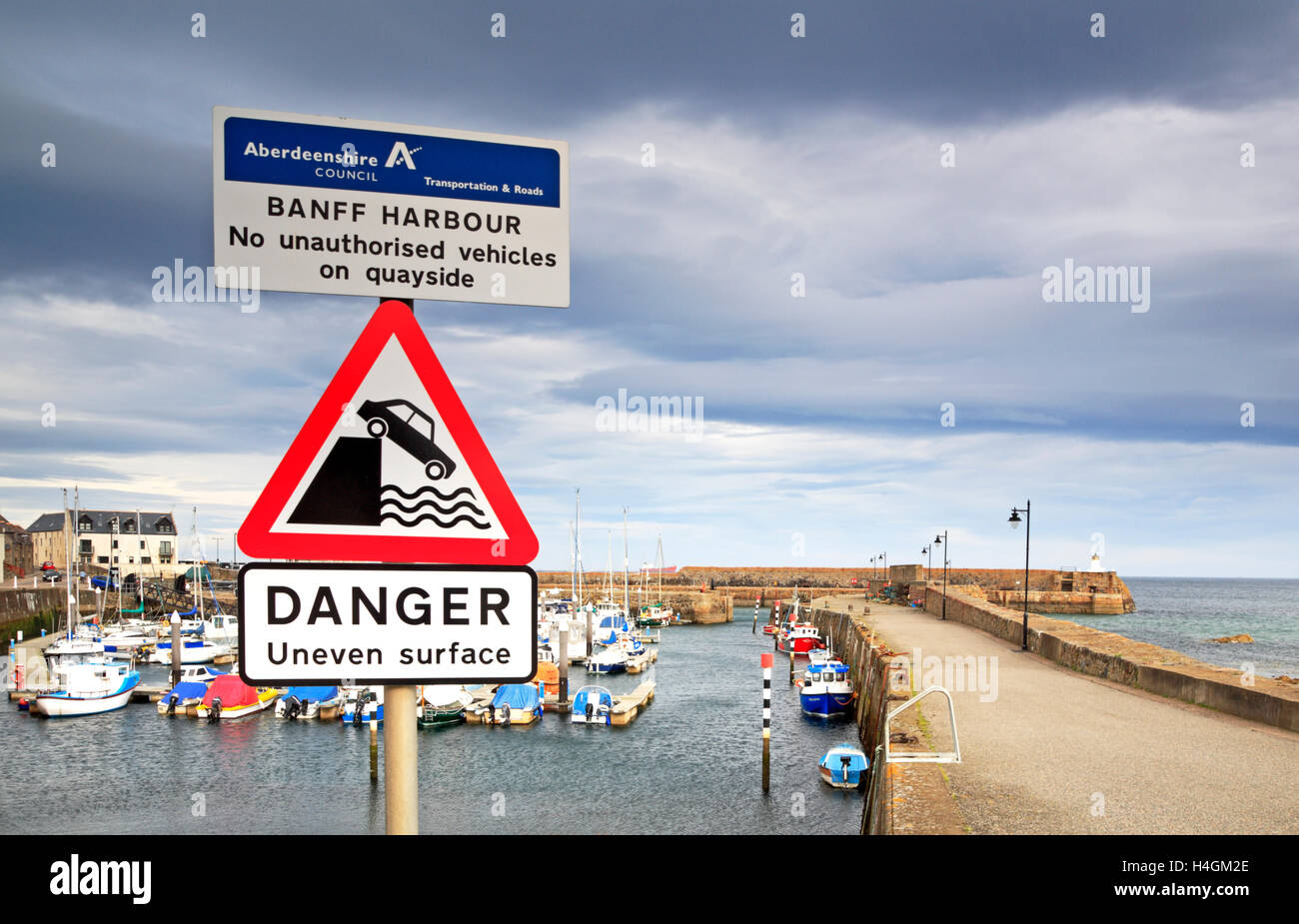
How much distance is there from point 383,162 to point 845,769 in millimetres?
24848

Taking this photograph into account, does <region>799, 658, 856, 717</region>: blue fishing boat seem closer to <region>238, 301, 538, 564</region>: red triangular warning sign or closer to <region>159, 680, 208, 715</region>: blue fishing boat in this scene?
<region>159, 680, 208, 715</region>: blue fishing boat

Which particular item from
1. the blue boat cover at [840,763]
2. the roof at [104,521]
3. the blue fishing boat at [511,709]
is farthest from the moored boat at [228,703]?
the roof at [104,521]

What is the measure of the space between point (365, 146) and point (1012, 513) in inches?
1278

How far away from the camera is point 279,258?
6.86 feet

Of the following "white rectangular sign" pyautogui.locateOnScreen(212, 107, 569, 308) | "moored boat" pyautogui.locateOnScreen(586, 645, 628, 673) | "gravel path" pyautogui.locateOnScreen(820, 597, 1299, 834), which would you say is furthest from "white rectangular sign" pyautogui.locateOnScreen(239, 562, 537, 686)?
"moored boat" pyautogui.locateOnScreen(586, 645, 628, 673)

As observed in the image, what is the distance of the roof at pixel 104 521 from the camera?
336 ft

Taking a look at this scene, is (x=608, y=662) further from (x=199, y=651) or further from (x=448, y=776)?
(x=199, y=651)

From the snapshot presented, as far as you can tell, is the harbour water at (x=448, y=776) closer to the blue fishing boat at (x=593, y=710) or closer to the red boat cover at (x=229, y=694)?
the blue fishing boat at (x=593, y=710)

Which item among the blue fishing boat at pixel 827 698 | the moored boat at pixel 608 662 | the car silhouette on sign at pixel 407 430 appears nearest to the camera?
the car silhouette on sign at pixel 407 430

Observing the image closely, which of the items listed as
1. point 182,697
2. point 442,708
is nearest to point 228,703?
point 182,697
